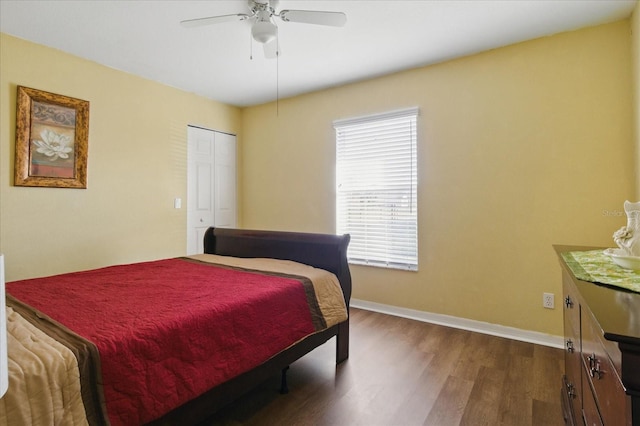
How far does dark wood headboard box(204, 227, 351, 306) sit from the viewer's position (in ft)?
7.50

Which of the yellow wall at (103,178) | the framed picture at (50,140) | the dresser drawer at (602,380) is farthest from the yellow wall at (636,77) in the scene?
the framed picture at (50,140)

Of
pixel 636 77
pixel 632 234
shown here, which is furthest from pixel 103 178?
pixel 636 77

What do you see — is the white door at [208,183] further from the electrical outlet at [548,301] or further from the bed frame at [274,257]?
the electrical outlet at [548,301]

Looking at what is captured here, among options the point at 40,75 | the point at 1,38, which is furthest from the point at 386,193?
the point at 1,38

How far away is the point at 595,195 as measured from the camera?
8.08ft

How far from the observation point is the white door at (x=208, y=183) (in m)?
4.06

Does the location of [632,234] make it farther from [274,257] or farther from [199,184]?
[199,184]

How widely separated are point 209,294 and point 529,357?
2.30 m

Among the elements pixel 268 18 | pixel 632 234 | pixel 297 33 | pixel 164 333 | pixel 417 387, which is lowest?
pixel 417 387

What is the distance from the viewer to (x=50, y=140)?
2.89 metres

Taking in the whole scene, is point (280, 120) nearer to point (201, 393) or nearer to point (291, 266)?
point (291, 266)

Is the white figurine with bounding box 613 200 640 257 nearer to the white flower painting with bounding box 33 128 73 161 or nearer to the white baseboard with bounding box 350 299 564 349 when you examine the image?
the white baseboard with bounding box 350 299 564 349

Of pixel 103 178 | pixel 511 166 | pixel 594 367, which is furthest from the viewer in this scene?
pixel 103 178

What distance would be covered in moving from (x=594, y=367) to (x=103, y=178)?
3793mm
